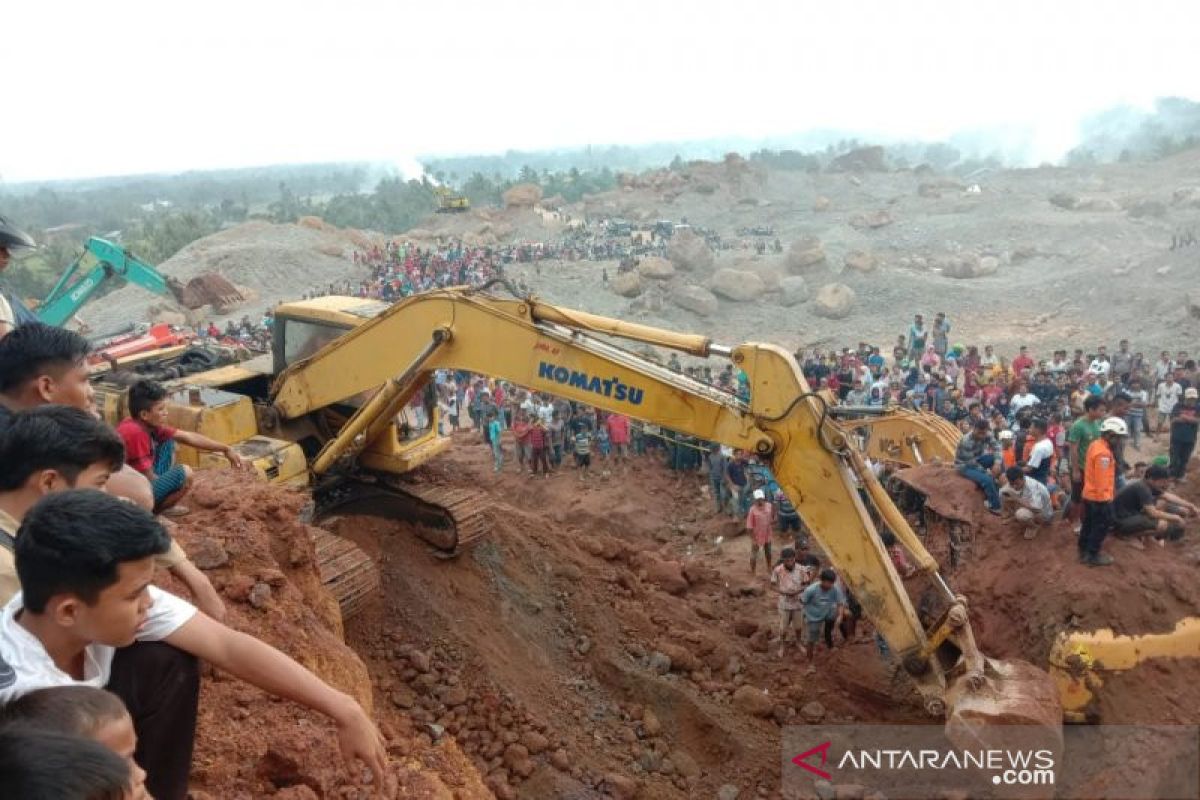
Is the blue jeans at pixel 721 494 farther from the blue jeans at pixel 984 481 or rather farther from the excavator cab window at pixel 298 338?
the excavator cab window at pixel 298 338

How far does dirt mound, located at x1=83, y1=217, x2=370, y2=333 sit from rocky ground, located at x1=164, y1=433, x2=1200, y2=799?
1151 inches

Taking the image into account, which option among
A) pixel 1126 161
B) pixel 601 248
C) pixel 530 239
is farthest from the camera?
pixel 1126 161

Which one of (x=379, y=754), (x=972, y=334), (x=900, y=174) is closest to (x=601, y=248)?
(x=972, y=334)

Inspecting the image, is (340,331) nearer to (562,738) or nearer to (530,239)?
(562,738)

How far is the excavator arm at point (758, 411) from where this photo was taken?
597 centimetres

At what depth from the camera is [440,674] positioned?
6.73 m

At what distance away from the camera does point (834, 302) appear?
2819 centimetres

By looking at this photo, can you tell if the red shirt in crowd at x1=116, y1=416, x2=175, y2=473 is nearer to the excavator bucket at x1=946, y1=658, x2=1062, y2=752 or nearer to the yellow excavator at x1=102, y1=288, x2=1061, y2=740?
the yellow excavator at x1=102, y1=288, x2=1061, y2=740

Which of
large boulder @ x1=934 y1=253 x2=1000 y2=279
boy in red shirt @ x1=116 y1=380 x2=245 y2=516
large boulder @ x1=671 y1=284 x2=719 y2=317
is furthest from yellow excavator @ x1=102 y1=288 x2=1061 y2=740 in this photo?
large boulder @ x1=934 y1=253 x2=1000 y2=279

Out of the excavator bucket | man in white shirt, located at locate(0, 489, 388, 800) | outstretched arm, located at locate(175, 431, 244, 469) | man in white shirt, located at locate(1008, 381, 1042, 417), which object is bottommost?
man in white shirt, located at locate(1008, 381, 1042, 417)

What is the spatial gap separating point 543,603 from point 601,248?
32929 mm

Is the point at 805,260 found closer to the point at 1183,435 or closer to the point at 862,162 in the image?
the point at 1183,435

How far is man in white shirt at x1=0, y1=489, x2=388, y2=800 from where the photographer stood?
7.30ft

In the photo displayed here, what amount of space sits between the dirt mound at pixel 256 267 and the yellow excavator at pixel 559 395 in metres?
27.8
